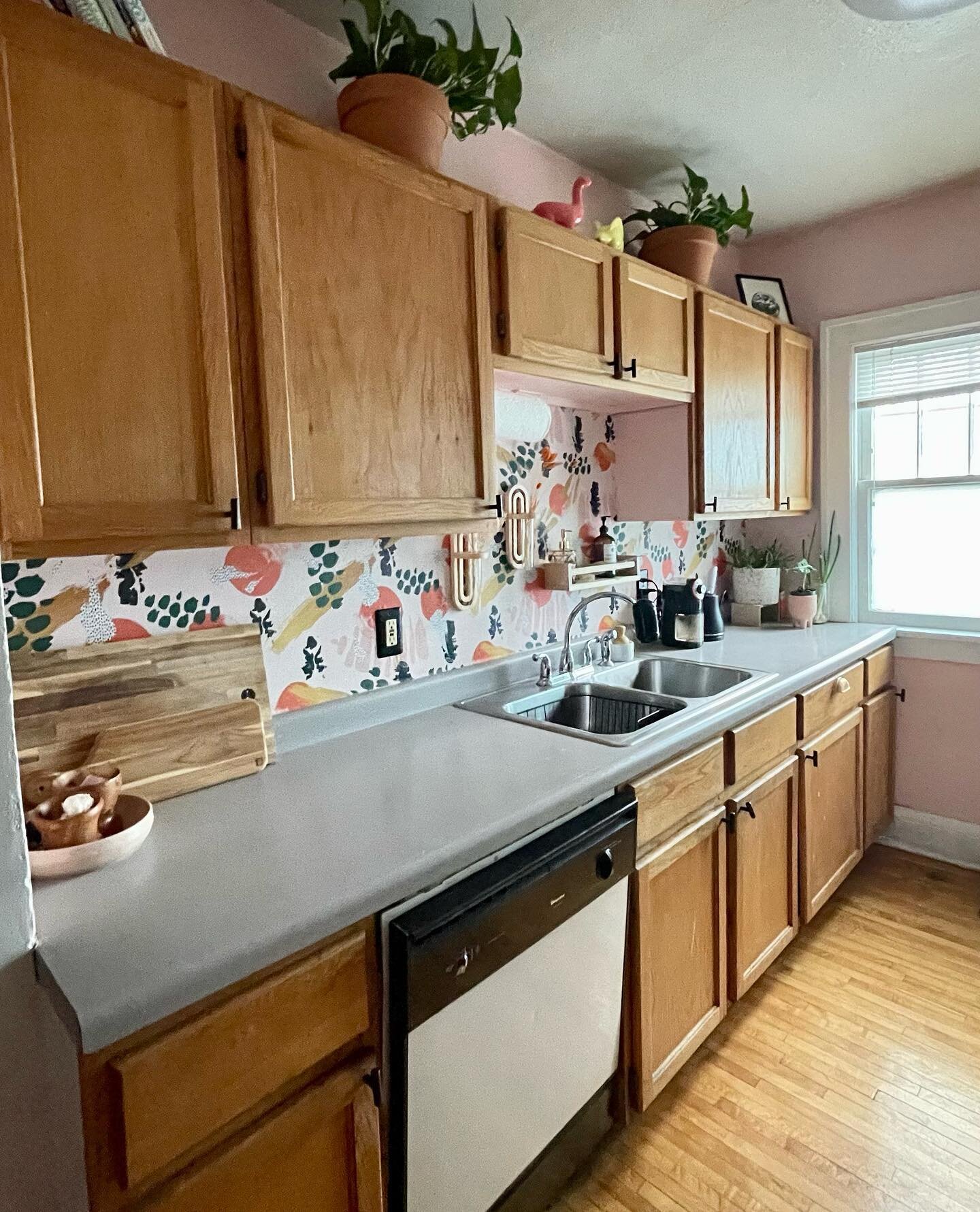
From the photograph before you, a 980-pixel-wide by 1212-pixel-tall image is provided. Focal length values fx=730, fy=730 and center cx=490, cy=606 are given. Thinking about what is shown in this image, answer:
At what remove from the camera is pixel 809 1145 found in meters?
1.61

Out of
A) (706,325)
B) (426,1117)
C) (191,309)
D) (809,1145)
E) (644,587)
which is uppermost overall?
(706,325)

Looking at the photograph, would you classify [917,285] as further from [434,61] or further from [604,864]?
[604,864]

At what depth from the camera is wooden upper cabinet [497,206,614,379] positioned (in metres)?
1.65

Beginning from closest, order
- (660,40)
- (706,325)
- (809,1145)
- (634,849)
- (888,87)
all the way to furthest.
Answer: (634,849) → (809,1145) → (660,40) → (888,87) → (706,325)

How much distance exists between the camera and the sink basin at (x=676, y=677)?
224 cm

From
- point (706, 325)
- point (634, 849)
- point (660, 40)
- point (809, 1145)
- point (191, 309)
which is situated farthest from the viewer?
point (706, 325)

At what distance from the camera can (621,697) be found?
204 centimetres

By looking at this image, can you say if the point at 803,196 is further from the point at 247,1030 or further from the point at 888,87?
the point at 247,1030

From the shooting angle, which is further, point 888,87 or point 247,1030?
point 888,87

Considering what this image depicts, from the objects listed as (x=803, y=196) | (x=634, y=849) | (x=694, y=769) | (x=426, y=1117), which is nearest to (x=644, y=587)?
(x=694, y=769)

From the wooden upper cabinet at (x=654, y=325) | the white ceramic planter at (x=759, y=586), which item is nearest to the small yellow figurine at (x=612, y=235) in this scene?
the wooden upper cabinet at (x=654, y=325)

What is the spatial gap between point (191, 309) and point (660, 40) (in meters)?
1.41

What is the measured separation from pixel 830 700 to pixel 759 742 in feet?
1.82

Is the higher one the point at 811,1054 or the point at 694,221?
the point at 694,221
